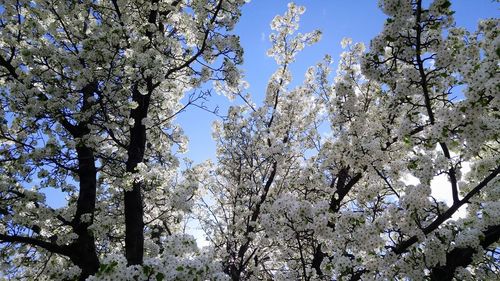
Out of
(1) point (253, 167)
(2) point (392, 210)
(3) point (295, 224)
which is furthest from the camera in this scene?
(1) point (253, 167)

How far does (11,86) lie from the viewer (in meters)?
9.12

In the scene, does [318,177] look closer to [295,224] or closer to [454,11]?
[295,224]

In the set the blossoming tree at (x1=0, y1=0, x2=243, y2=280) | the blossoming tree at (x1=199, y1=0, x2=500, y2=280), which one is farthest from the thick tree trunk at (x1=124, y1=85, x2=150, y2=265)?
the blossoming tree at (x1=199, y1=0, x2=500, y2=280)

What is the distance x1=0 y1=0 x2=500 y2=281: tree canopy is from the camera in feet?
20.7

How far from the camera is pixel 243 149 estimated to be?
1525cm

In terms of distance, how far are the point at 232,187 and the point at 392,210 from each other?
9.17 metres

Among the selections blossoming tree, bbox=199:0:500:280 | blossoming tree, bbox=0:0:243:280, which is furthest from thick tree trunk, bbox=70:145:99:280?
blossoming tree, bbox=199:0:500:280

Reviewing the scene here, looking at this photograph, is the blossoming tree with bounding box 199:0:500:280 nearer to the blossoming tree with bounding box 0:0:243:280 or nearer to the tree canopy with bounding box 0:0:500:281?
the tree canopy with bounding box 0:0:500:281

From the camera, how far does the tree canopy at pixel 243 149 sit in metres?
6.31

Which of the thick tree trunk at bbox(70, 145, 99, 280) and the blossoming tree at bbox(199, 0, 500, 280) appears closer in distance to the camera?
the blossoming tree at bbox(199, 0, 500, 280)

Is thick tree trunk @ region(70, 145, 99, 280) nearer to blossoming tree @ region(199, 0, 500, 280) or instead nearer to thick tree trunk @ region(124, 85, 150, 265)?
thick tree trunk @ region(124, 85, 150, 265)

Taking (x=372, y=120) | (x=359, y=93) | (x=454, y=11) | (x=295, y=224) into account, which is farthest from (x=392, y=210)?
(x=359, y=93)

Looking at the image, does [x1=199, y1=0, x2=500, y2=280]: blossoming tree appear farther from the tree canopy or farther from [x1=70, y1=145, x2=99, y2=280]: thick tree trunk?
[x1=70, y1=145, x2=99, y2=280]: thick tree trunk

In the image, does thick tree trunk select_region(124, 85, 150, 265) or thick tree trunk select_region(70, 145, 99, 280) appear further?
thick tree trunk select_region(124, 85, 150, 265)
